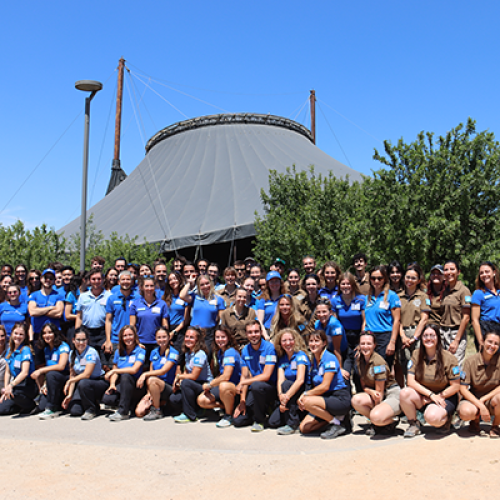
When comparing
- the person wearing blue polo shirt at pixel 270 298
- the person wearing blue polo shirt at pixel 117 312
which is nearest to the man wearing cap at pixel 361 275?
the person wearing blue polo shirt at pixel 270 298

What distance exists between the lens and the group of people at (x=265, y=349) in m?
5.09

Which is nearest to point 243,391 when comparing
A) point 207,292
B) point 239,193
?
point 207,292

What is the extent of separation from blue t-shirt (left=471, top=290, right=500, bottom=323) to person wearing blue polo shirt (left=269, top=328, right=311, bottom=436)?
1.88 meters

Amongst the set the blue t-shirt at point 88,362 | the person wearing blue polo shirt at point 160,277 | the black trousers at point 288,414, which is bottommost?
the black trousers at point 288,414

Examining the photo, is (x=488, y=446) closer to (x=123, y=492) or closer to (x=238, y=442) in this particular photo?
(x=238, y=442)

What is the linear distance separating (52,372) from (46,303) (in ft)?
3.56

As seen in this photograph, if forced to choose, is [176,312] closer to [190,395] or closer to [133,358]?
[133,358]

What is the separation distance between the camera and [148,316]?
6562 millimetres

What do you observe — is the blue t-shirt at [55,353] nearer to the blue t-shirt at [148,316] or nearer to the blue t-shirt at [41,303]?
the blue t-shirt at [41,303]

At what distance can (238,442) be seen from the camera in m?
5.12

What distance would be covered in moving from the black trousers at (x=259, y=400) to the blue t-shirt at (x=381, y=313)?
4.10 feet

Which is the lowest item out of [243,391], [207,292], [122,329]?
[243,391]

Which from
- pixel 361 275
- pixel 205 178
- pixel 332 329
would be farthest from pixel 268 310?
pixel 205 178

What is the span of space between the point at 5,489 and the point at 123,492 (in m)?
0.88
